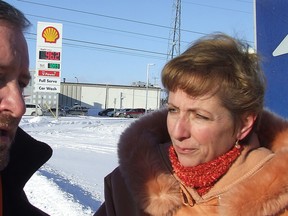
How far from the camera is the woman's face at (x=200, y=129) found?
7.16 feet

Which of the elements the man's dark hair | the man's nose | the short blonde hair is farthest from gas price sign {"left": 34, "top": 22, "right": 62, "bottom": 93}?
the man's nose

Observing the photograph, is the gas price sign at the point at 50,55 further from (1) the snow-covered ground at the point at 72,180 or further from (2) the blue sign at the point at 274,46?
(2) the blue sign at the point at 274,46

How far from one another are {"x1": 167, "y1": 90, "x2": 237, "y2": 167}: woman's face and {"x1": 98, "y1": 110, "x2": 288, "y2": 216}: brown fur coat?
0.44 ft

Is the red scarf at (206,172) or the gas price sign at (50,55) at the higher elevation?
the gas price sign at (50,55)

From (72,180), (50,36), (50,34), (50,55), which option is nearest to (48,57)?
(50,55)

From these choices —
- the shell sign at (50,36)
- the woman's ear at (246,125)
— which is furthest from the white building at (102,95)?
the woman's ear at (246,125)

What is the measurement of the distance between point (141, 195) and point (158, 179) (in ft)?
0.38

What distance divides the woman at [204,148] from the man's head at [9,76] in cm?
82

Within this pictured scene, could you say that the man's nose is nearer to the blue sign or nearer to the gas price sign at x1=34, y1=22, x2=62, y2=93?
the blue sign

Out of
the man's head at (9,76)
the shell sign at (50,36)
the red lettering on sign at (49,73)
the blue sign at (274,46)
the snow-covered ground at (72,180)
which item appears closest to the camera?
the man's head at (9,76)

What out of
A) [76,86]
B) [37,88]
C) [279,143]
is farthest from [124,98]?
[279,143]

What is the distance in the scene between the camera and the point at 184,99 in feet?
7.29

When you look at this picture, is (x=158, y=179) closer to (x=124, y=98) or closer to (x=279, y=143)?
(x=279, y=143)

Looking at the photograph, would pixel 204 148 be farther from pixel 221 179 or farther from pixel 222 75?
pixel 222 75
